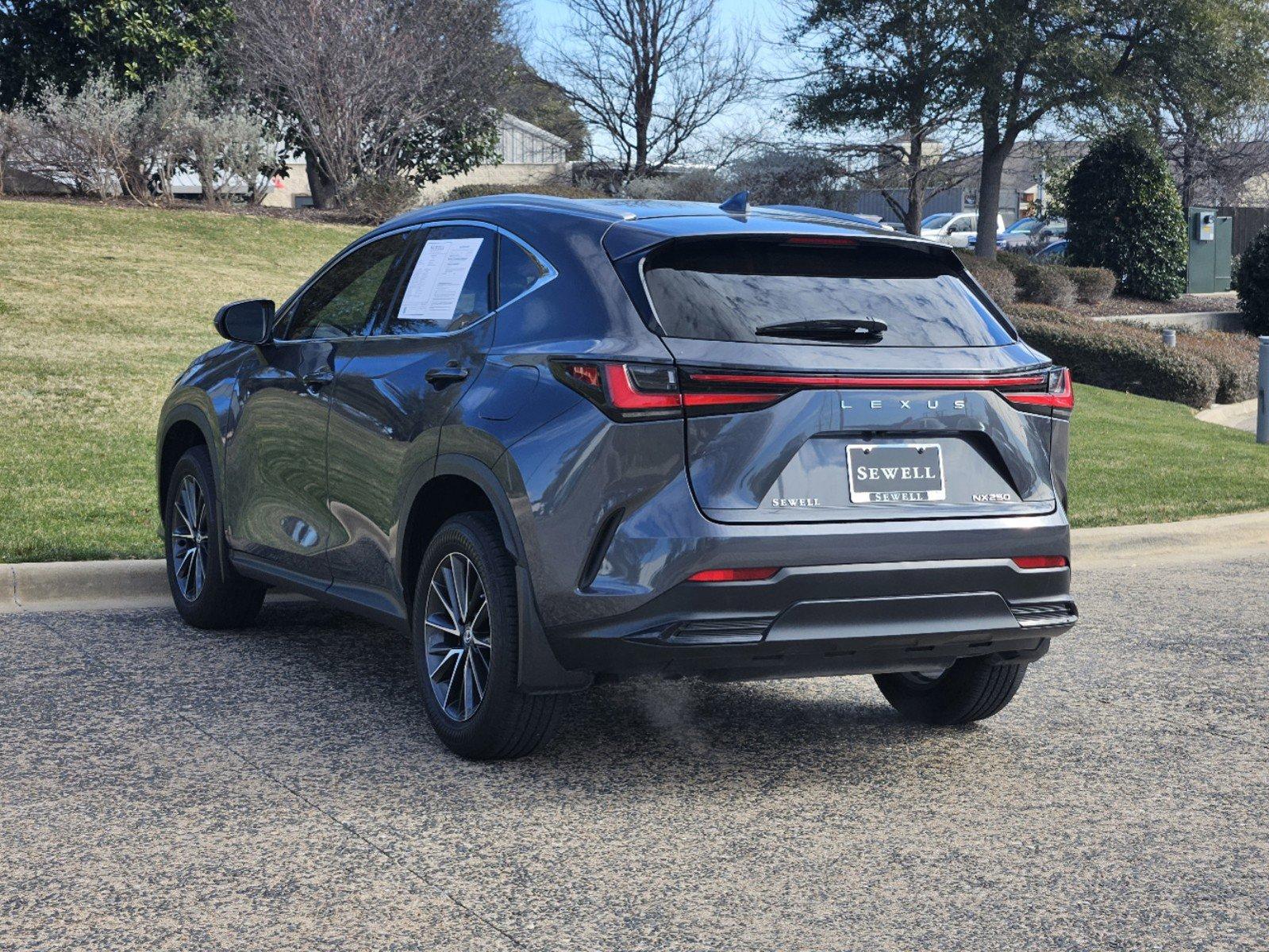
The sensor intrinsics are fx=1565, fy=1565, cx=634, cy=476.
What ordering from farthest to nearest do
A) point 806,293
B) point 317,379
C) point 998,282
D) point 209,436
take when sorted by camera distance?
point 998,282 < point 209,436 < point 317,379 < point 806,293

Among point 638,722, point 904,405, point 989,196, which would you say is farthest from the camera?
point 989,196

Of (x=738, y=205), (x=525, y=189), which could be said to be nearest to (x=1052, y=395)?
(x=738, y=205)

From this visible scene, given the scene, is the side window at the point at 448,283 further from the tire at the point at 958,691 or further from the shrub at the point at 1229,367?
the shrub at the point at 1229,367

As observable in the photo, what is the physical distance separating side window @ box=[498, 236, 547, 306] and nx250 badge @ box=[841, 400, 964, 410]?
1.12 meters

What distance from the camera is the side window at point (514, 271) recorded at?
5102mm

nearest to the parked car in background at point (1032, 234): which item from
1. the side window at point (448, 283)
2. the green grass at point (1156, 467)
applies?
the green grass at point (1156, 467)

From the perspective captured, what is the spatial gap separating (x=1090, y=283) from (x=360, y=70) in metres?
14.3

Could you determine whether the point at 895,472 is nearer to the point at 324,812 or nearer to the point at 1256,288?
the point at 324,812

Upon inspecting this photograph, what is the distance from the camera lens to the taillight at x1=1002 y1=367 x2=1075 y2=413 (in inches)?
194

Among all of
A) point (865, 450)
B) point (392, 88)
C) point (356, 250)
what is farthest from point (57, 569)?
point (392, 88)

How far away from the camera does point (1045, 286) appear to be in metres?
27.7

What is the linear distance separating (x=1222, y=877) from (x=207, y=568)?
4.48 m

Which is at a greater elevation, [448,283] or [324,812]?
[448,283]

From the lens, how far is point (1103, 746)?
18.1 ft
